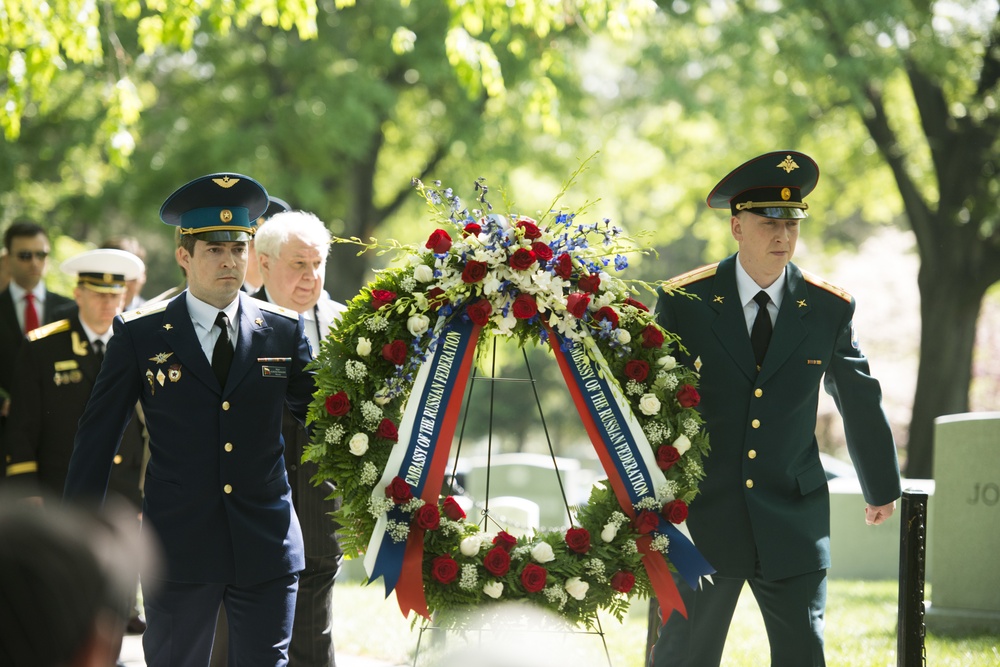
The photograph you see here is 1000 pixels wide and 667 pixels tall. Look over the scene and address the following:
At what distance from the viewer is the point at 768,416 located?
15.7 ft

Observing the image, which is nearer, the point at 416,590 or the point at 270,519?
the point at 416,590

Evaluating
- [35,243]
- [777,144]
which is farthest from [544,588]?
[777,144]

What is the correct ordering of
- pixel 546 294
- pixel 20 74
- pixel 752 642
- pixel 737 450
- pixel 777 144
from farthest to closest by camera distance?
pixel 777 144 → pixel 20 74 → pixel 752 642 → pixel 737 450 → pixel 546 294

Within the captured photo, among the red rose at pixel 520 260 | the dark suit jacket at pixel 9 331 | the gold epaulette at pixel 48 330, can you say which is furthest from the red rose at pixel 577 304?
the dark suit jacket at pixel 9 331

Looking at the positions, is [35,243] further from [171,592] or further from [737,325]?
[737,325]

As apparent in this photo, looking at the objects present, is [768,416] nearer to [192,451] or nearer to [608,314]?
[608,314]

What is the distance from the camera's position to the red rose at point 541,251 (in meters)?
4.27

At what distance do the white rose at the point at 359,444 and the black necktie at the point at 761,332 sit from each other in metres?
1.75

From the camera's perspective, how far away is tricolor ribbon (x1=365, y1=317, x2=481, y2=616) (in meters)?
4.02

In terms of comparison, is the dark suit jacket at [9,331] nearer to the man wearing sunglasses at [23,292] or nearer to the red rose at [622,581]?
the man wearing sunglasses at [23,292]

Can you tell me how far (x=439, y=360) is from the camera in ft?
14.2

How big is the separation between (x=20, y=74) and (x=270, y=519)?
5550 millimetres

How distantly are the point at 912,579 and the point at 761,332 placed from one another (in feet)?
5.37

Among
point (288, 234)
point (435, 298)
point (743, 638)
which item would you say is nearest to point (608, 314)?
point (435, 298)
